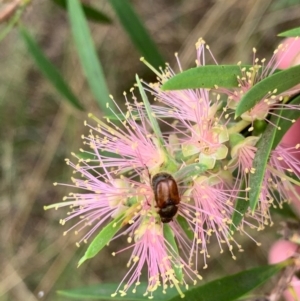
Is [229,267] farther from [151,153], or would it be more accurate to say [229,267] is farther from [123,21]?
[151,153]

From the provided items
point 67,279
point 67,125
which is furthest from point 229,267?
point 67,125

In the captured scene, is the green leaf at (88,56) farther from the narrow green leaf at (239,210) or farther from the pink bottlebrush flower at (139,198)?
the narrow green leaf at (239,210)

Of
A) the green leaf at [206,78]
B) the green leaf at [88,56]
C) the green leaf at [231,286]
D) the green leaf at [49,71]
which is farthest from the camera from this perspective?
the green leaf at [49,71]

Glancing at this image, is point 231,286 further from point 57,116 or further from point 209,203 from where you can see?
point 57,116

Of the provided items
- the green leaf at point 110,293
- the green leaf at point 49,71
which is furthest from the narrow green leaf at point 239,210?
the green leaf at point 49,71

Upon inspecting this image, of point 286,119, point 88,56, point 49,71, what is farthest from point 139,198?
point 49,71

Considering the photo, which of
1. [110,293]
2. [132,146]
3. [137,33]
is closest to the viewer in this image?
[132,146]

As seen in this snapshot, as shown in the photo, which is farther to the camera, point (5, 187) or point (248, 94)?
point (5, 187)
